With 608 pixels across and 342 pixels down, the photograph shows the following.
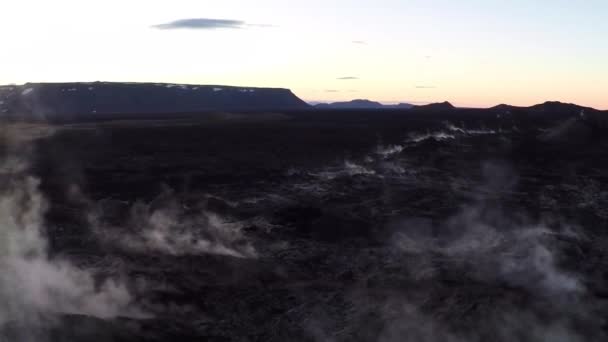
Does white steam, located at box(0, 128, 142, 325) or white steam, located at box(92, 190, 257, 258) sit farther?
white steam, located at box(92, 190, 257, 258)

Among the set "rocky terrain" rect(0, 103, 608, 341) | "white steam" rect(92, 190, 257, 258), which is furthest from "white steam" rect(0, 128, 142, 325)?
"white steam" rect(92, 190, 257, 258)

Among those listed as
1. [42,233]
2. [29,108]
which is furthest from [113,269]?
[29,108]

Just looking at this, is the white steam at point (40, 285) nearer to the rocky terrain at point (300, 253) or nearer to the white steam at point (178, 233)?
the rocky terrain at point (300, 253)

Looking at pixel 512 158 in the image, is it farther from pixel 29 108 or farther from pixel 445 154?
pixel 29 108

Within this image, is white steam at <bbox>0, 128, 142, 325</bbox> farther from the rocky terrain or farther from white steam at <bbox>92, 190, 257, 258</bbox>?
white steam at <bbox>92, 190, 257, 258</bbox>

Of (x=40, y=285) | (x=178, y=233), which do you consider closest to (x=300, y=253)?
(x=178, y=233)

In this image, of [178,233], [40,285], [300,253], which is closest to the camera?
[40,285]

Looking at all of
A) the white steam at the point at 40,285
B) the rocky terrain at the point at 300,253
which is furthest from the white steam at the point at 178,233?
the white steam at the point at 40,285

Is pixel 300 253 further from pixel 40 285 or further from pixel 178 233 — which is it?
pixel 40 285
